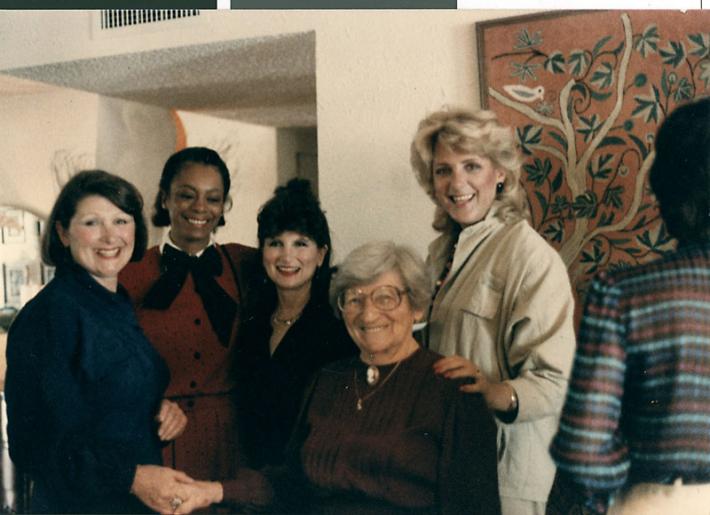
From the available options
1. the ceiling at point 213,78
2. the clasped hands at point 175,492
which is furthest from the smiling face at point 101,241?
the clasped hands at point 175,492

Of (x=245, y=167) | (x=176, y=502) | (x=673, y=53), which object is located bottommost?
(x=176, y=502)

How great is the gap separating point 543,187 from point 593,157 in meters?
0.12

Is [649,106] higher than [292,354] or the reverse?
higher

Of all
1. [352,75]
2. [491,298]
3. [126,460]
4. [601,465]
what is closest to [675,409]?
[601,465]

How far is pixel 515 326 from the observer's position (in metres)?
1.54

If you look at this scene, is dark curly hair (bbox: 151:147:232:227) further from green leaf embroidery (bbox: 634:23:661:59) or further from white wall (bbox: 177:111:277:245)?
green leaf embroidery (bbox: 634:23:661:59)

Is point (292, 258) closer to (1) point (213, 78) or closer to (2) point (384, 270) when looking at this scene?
(2) point (384, 270)

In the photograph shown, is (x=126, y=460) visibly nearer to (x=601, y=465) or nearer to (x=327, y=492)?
(x=327, y=492)

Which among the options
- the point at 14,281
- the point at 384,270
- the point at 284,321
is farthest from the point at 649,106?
the point at 14,281

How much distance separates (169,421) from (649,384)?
948 millimetres

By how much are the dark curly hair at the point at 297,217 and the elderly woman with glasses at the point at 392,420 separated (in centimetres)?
6

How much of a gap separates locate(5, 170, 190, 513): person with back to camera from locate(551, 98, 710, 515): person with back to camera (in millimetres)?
812

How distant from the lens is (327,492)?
1578 mm

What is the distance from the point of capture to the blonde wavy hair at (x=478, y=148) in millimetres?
1573
